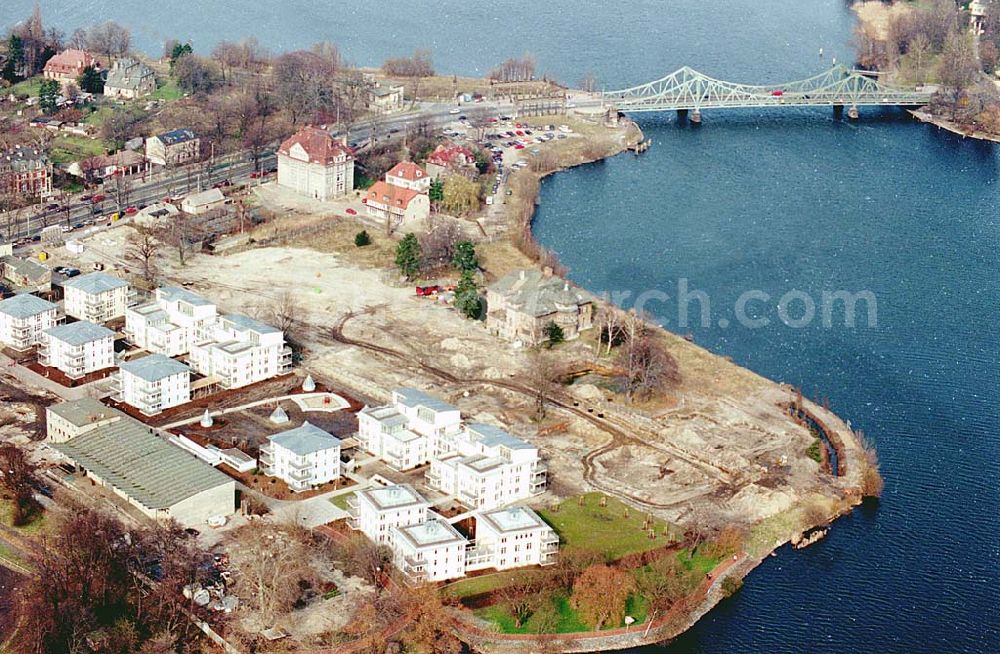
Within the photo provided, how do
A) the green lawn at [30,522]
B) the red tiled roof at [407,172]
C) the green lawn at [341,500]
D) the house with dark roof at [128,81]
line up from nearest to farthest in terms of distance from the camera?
1. the green lawn at [30,522]
2. the green lawn at [341,500]
3. the red tiled roof at [407,172]
4. the house with dark roof at [128,81]

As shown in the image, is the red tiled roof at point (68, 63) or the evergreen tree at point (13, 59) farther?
the red tiled roof at point (68, 63)

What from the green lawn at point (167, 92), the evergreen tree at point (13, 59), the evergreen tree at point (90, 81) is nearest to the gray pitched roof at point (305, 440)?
the green lawn at point (167, 92)

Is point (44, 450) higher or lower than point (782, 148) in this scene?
lower

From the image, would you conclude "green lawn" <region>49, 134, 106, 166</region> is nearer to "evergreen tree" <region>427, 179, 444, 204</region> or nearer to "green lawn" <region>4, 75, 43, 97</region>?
"green lawn" <region>4, 75, 43, 97</region>

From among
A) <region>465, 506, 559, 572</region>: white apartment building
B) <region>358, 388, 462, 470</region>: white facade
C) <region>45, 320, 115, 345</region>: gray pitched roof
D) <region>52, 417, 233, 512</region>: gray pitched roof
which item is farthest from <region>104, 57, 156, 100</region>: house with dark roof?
<region>465, 506, 559, 572</region>: white apartment building

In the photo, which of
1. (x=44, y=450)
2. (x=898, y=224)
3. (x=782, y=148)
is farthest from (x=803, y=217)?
(x=44, y=450)

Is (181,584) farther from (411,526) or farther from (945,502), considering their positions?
(945,502)

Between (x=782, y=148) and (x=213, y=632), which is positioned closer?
(x=213, y=632)

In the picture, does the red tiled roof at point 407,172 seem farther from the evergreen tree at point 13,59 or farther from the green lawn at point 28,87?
the evergreen tree at point 13,59
